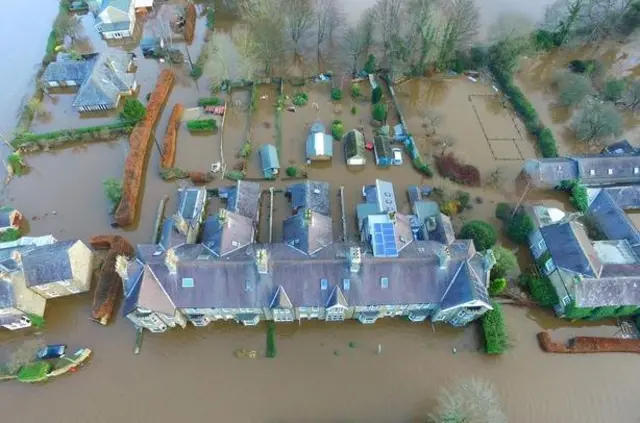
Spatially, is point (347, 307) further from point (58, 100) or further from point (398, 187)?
point (58, 100)

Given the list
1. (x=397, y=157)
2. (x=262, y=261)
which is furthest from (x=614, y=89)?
(x=262, y=261)

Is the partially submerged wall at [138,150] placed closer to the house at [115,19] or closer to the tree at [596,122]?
the house at [115,19]

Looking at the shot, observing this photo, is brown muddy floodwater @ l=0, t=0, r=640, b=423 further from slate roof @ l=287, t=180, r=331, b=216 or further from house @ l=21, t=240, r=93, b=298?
house @ l=21, t=240, r=93, b=298

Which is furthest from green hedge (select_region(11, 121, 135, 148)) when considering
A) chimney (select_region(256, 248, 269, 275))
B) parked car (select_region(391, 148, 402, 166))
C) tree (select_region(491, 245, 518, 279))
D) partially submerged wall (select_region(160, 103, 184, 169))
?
tree (select_region(491, 245, 518, 279))

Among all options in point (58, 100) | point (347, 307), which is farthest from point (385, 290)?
point (58, 100)

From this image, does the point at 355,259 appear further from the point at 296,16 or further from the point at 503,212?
the point at 296,16

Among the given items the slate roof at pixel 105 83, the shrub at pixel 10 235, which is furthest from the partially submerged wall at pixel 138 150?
the shrub at pixel 10 235
